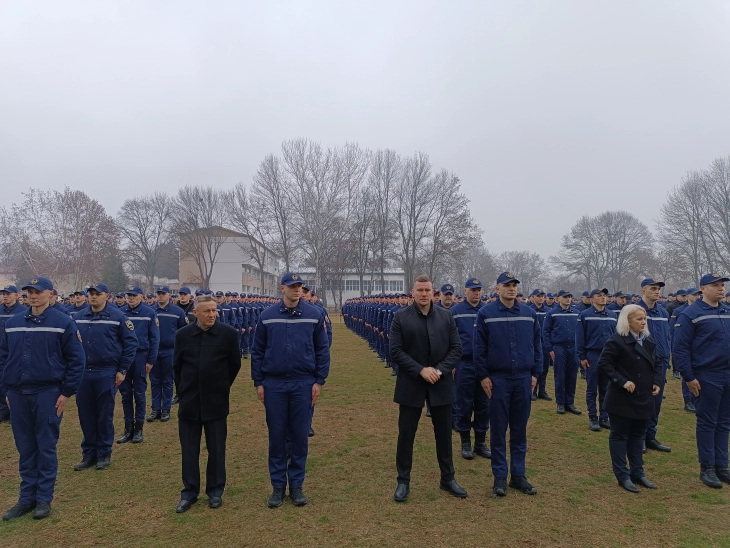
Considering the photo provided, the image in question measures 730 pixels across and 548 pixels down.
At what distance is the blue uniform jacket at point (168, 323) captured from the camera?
8.27 meters

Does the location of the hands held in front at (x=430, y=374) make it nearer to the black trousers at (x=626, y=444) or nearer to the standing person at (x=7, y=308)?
the black trousers at (x=626, y=444)

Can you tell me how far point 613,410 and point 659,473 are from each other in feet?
4.10

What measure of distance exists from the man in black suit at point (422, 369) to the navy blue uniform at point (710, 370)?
278cm

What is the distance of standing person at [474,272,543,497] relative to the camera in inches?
201

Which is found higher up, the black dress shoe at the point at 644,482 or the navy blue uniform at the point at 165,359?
the navy blue uniform at the point at 165,359

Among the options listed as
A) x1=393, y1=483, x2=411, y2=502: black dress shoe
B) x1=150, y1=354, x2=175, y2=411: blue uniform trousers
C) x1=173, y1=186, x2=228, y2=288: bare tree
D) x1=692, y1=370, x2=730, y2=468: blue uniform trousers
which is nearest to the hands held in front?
x1=393, y1=483, x2=411, y2=502: black dress shoe

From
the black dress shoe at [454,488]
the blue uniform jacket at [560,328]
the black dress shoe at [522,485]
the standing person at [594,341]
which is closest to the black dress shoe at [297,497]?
the black dress shoe at [454,488]

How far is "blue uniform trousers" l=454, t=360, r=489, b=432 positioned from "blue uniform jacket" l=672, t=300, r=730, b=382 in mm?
2392

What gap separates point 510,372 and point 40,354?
4.81m

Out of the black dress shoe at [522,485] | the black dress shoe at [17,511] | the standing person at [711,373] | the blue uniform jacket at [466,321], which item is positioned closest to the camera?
the black dress shoe at [17,511]

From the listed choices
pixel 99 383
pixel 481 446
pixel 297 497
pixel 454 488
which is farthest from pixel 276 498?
pixel 481 446

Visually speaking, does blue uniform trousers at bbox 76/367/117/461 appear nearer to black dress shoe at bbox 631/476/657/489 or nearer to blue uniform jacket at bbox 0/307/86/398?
blue uniform jacket at bbox 0/307/86/398

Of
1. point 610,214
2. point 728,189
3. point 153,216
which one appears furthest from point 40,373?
point 610,214

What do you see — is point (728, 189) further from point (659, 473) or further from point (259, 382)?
point (259, 382)
